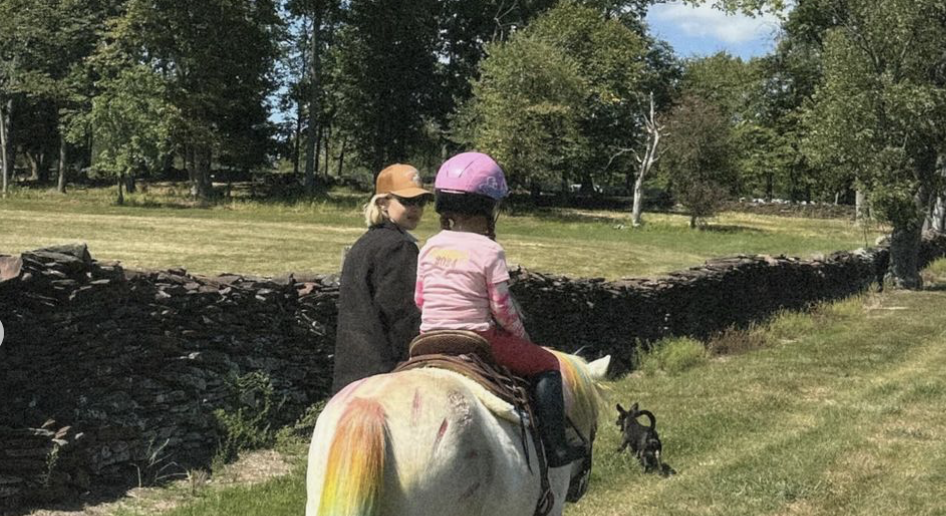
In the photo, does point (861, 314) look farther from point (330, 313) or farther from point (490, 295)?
point (490, 295)

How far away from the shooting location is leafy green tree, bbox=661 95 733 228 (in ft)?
137

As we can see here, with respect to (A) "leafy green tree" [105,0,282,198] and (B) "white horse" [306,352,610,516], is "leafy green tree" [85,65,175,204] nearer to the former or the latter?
(A) "leafy green tree" [105,0,282,198]

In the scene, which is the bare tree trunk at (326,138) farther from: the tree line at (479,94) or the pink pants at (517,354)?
the pink pants at (517,354)

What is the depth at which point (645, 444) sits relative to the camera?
695 cm

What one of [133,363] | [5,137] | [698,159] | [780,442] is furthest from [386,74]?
[133,363]

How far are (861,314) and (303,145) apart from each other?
201 ft

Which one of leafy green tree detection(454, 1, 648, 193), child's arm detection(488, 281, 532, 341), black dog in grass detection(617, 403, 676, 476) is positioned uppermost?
leafy green tree detection(454, 1, 648, 193)

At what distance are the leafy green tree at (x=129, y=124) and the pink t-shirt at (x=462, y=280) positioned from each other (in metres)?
38.4

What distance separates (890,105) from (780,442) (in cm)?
1568

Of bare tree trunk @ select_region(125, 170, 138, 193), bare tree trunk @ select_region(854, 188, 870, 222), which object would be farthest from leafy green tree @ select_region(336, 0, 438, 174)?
bare tree trunk @ select_region(854, 188, 870, 222)

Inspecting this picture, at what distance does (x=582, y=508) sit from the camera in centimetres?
614

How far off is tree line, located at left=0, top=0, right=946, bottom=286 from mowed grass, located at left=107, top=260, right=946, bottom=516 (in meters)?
9.90

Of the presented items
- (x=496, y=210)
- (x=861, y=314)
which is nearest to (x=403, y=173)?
(x=496, y=210)

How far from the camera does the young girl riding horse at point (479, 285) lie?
3.26 m
